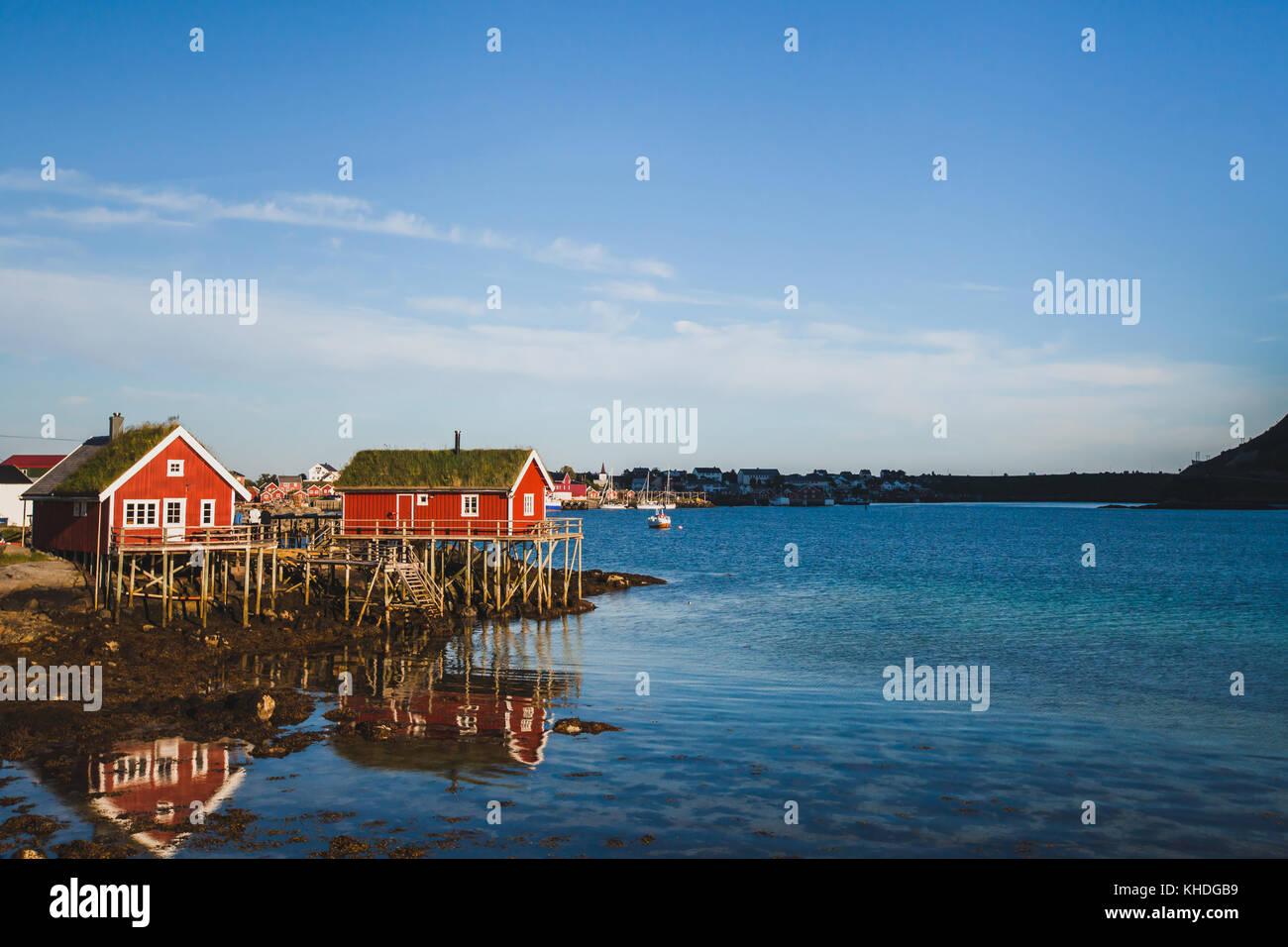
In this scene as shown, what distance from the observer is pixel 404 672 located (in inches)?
1223

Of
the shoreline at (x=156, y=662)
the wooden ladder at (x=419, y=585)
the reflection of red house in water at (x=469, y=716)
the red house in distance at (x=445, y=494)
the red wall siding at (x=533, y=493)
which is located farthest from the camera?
the red wall siding at (x=533, y=493)

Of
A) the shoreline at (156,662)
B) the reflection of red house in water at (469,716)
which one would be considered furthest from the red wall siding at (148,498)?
the reflection of red house in water at (469,716)

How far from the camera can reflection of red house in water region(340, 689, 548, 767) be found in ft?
72.6

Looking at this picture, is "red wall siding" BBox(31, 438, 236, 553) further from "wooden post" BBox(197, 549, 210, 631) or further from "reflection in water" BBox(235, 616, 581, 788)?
"reflection in water" BBox(235, 616, 581, 788)

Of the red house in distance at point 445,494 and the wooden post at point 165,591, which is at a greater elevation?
the red house in distance at point 445,494

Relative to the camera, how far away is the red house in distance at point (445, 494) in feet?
151

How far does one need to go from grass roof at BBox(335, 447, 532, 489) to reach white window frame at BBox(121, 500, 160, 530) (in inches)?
460

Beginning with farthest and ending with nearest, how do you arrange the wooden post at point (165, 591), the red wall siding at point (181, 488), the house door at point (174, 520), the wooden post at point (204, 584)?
the house door at point (174, 520), the red wall siding at point (181, 488), the wooden post at point (204, 584), the wooden post at point (165, 591)

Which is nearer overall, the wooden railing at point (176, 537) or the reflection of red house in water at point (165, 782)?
the reflection of red house in water at point (165, 782)

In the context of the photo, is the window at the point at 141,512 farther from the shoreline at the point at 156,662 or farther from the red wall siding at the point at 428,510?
the red wall siding at the point at 428,510

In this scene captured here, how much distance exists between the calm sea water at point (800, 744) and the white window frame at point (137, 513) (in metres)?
9.33

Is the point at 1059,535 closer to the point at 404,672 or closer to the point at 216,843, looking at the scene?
the point at 404,672

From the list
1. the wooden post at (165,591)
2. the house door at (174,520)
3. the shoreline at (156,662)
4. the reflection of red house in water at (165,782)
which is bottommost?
the reflection of red house in water at (165,782)

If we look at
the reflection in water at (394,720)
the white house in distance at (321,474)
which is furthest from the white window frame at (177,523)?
the white house in distance at (321,474)
